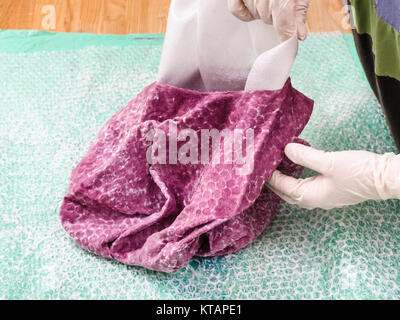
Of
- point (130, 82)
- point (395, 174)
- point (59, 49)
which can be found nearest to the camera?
point (395, 174)

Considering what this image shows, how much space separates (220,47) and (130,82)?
1.63ft

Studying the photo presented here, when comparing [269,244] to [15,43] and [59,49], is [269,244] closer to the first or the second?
[59,49]

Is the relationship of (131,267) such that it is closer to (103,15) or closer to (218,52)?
(218,52)

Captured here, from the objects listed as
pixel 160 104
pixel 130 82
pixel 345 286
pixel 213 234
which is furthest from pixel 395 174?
pixel 130 82

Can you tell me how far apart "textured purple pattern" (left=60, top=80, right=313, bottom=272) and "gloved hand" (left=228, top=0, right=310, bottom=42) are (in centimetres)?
11

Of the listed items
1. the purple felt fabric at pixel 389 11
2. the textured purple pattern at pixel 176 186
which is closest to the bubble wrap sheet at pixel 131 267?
the textured purple pattern at pixel 176 186

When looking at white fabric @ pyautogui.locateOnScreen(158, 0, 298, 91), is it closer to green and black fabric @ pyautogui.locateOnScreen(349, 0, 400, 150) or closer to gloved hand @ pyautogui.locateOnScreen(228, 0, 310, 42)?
gloved hand @ pyautogui.locateOnScreen(228, 0, 310, 42)

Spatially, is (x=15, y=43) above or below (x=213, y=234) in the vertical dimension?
above

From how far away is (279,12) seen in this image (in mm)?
812

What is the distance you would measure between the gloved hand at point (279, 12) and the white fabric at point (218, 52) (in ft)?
0.11

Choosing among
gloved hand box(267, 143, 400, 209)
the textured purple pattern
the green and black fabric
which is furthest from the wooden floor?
gloved hand box(267, 143, 400, 209)

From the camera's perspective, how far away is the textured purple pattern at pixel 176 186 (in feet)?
2.86

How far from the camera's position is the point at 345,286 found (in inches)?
34.4
